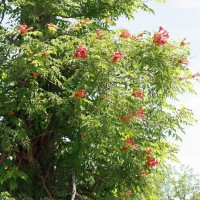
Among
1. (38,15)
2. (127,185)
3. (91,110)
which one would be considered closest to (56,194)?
(127,185)

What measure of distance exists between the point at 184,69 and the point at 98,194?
9.63 ft

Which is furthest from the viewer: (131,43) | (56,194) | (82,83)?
(56,194)

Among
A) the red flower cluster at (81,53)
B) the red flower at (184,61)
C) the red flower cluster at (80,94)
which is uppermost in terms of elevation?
the red flower at (184,61)

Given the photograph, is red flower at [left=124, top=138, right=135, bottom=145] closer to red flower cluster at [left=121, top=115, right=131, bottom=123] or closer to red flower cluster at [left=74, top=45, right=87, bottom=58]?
red flower cluster at [left=121, top=115, right=131, bottom=123]

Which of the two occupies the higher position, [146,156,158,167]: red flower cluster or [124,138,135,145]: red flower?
[124,138,135,145]: red flower

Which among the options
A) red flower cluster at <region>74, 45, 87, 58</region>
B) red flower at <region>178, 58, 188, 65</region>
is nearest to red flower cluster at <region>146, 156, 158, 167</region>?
red flower at <region>178, 58, 188, 65</region>

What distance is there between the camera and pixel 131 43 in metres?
7.14

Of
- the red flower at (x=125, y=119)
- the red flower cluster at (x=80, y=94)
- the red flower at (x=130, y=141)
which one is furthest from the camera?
the red flower at (x=130, y=141)

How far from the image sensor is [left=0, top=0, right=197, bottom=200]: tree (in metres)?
6.37

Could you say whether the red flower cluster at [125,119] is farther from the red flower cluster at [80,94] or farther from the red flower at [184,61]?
the red flower at [184,61]

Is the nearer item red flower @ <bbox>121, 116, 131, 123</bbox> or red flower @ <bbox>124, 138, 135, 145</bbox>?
red flower @ <bbox>121, 116, 131, 123</bbox>

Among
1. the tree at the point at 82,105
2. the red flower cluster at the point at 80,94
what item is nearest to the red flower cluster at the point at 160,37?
the tree at the point at 82,105

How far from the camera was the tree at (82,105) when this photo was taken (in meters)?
6.37

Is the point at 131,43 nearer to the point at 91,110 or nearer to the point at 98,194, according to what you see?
the point at 91,110
